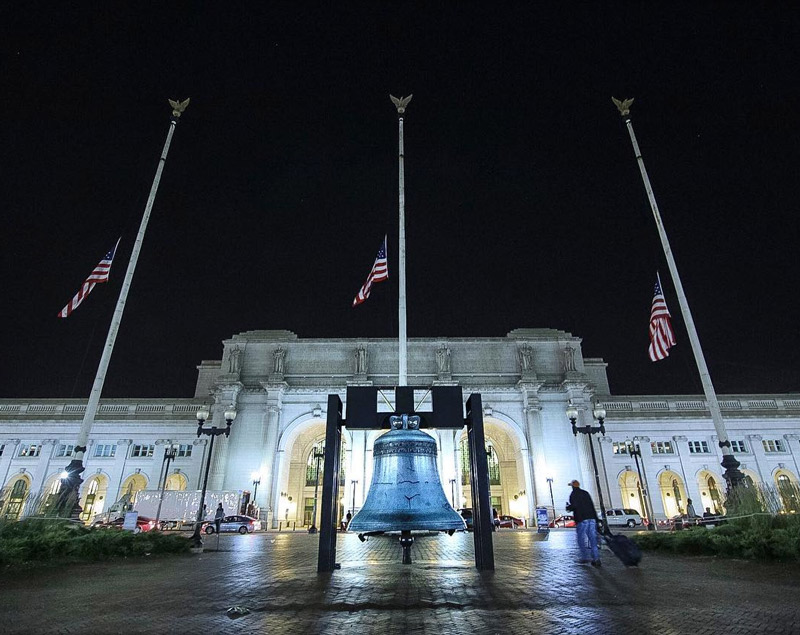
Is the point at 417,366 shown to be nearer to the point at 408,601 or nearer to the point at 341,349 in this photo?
the point at 341,349

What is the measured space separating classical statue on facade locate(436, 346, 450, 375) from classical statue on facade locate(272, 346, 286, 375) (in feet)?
62.8

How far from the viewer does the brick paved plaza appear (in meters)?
4.47

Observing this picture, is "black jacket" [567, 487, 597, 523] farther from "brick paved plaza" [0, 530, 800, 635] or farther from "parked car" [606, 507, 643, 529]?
"parked car" [606, 507, 643, 529]

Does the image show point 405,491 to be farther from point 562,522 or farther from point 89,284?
point 562,522

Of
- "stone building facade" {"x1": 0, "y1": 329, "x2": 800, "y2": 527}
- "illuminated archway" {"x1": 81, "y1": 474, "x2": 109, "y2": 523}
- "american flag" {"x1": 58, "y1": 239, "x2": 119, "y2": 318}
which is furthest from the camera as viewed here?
"illuminated archway" {"x1": 81, "y1": 474, "x2": 109, "y2": 523}

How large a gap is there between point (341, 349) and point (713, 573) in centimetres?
5120

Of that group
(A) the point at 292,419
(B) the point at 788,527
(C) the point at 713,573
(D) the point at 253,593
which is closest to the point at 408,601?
(D) the point at 253,593

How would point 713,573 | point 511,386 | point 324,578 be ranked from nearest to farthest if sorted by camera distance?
1. point 324,578
2. point 713,573
3. point 511,386

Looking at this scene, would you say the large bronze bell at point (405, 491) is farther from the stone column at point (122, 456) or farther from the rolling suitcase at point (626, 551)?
the stone column at point (122, 456)

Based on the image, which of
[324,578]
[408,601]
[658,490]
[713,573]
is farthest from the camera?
[658,490]

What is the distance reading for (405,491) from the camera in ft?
27.3

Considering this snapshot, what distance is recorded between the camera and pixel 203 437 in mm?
52750

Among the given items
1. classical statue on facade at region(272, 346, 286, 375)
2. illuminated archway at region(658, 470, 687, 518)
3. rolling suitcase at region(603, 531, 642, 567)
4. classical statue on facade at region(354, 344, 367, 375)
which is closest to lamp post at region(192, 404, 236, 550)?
rolling suitcase at region(603, 531, 642, 567)

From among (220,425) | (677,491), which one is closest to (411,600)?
(220,425)
